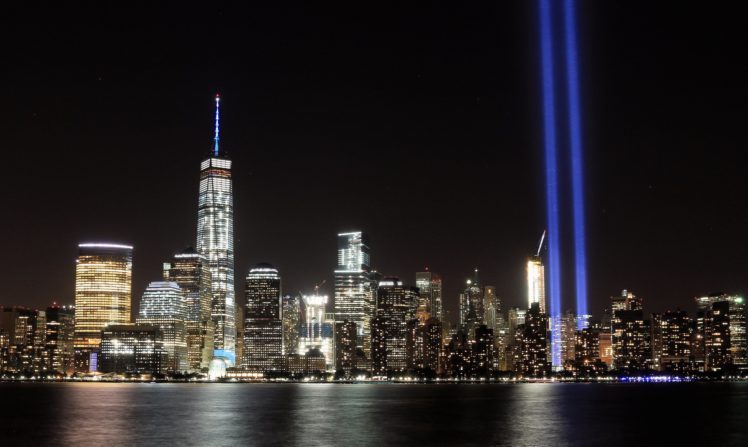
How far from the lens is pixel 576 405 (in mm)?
138375

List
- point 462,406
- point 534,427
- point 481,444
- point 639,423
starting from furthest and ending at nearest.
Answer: point 462,406, point 639,423, point 534,427, point 481,444

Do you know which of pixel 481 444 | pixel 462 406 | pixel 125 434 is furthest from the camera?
pixel 462 406

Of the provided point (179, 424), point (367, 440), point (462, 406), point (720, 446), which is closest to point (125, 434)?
point (179, 424)

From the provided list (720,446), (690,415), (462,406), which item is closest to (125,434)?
(720,446)

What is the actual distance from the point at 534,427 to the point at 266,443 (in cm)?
2983

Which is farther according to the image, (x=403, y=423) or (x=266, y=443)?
(x=403, y=423)

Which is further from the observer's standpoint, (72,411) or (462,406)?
(462,406)

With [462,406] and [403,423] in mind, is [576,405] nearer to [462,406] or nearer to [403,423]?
[462,406]

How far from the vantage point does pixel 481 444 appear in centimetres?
7869

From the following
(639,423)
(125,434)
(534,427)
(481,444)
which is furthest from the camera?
(639,423)

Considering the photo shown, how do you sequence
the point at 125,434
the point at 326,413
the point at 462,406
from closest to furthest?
the point at 125,434 → the point at 326,413 → the point at 462,406

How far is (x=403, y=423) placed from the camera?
9969 cm

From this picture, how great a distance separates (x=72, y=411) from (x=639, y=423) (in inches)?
2654

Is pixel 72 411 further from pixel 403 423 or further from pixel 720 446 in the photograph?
pixel 720 446
